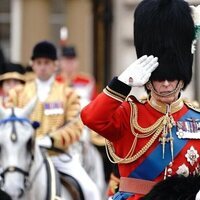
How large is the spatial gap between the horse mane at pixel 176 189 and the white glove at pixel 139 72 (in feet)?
1.55

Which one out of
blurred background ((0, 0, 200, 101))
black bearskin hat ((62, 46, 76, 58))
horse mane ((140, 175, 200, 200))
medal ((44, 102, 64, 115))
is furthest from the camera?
blurred background ((0, 0, 200, 101))

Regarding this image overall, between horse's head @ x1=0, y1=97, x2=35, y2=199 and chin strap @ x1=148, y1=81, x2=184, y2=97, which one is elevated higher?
chin strap @ x1=148, y1=81, x2=184, y2=97

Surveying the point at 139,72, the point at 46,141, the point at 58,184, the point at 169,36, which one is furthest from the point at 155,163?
the point at 46,141

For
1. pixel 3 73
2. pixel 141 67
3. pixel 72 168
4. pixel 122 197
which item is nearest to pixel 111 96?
pixel 141 67

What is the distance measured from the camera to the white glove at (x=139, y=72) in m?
4.92

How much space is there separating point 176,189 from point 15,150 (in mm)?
2568

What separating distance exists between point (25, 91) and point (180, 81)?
12.2 ft

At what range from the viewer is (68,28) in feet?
68.7

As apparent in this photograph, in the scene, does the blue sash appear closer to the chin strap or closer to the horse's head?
the chin strap

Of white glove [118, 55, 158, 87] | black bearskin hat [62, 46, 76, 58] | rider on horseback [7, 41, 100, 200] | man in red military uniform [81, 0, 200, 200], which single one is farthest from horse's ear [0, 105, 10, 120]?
black bearskin hat [62, 46, 76, 58]

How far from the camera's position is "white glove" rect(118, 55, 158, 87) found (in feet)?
16.1

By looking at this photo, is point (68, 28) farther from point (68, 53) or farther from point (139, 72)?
point (139, 72)

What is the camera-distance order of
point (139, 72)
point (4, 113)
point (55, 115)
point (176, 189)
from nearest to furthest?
point (176, 189)
point (139, 72)
point (4, 113)
point (55, 115)

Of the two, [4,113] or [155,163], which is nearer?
[155,163]
